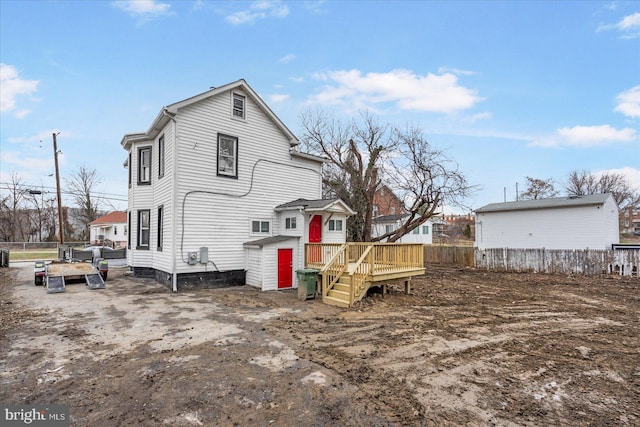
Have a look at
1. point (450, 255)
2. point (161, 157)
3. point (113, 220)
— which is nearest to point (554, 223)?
point (450, 255)

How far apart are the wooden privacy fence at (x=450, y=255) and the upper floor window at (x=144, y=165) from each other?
727 inches

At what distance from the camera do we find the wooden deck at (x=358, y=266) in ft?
31.1

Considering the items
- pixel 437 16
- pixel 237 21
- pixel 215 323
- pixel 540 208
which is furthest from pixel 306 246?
pixel 540 208

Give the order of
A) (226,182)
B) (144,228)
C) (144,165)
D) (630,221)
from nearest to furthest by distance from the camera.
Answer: (226,182)
(144,228)
(144,165)
(630,221)

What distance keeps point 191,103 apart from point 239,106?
2010 mm

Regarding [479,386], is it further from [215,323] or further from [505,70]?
[505,70]

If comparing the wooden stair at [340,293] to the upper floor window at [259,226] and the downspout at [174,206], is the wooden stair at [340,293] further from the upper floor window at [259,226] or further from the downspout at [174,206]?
the downspout at [174,206]

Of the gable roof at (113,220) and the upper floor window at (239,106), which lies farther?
the gable roof at (113,220)

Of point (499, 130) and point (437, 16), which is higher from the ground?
point (437, 16)

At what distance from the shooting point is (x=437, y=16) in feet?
41.1

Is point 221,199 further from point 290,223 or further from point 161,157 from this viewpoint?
point 161,157

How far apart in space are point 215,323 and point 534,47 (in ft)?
51.5

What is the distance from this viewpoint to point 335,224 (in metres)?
13.8

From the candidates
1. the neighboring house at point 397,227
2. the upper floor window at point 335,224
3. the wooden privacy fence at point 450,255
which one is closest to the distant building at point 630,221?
the neighboring house at point 397,227
